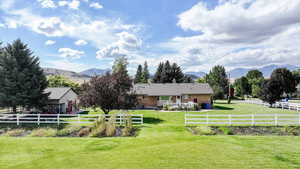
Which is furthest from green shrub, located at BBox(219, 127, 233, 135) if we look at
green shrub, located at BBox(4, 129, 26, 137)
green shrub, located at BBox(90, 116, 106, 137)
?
green shrub, located at BBox(4, 129, 26, 137)

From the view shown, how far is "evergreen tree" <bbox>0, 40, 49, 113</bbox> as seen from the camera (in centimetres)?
2117

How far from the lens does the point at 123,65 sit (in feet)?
173

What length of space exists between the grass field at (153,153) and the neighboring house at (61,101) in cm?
1323

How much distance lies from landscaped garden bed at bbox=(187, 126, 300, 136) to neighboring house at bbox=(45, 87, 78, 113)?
18.4 m

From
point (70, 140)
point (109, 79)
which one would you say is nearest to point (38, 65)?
point (109, 79)

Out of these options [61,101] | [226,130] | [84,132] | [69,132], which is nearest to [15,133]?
[69,132]

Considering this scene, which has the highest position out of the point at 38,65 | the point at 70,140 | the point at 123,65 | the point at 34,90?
the point at 123,65

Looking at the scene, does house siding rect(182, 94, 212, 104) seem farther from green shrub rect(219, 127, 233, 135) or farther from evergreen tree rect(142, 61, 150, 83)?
evergreen tree rect(142, 61, 150, 83)

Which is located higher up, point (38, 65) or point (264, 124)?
point (38, 65)

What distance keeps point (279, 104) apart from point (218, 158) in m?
33.6

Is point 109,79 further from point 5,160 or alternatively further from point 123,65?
→ point 123,65

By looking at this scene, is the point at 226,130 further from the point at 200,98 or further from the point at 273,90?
the point at 273,90

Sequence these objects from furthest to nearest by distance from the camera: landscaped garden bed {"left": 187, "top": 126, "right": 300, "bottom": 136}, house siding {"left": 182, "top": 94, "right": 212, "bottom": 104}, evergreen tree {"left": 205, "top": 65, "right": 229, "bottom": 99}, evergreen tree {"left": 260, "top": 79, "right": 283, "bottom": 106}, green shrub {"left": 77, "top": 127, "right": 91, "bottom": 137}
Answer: evergreen tree {"left": 205, "top": 65, "right": 229, "bottom": 99}
evergreen tree {"left": 260, "top": 79, "right": 283, "bottom": 106}
house siding {"left": 182, "top": 94, "right": 212, "bottom": 104}
landscaped garden bed {"left": 187, "top": 126, "right": 300, "bottom": 136}
green shrub {"left": 77, "top": 127, "right": 91, "bottom": 137}

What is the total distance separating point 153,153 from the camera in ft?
28.8
